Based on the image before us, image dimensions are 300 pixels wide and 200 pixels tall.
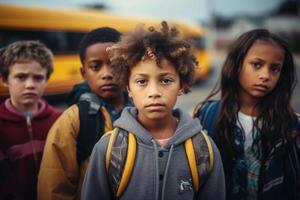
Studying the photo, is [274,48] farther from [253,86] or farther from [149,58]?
[149,58]

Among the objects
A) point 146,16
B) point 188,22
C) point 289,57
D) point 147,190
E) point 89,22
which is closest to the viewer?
point 147,190

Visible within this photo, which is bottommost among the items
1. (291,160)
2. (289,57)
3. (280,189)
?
(280,189)

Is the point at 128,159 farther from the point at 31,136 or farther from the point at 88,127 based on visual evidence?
the point at 31,136

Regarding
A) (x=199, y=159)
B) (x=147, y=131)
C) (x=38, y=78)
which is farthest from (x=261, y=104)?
(x=38, y=78)

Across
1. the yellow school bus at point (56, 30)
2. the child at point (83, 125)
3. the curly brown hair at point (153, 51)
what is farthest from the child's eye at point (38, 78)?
the yellow school bus at point (56, 30)

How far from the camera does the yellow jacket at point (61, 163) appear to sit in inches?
76.7

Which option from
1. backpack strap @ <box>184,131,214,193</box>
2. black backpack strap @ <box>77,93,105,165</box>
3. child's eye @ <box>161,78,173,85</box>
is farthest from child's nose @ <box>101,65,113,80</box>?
backpack strap @ <box>184,131,214,193</box>

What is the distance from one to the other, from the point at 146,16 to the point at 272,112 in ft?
43.0

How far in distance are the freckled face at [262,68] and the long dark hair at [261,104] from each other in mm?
66

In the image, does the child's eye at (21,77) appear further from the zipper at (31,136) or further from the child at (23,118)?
the zipper at (31,136)

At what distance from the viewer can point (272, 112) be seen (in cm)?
233

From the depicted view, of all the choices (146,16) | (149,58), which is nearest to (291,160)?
(149,58)

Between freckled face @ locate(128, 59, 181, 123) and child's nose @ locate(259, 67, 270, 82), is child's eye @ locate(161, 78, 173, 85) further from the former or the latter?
child's nose @ locate(259, 67, 270, 82)

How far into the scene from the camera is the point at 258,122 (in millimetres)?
2311
